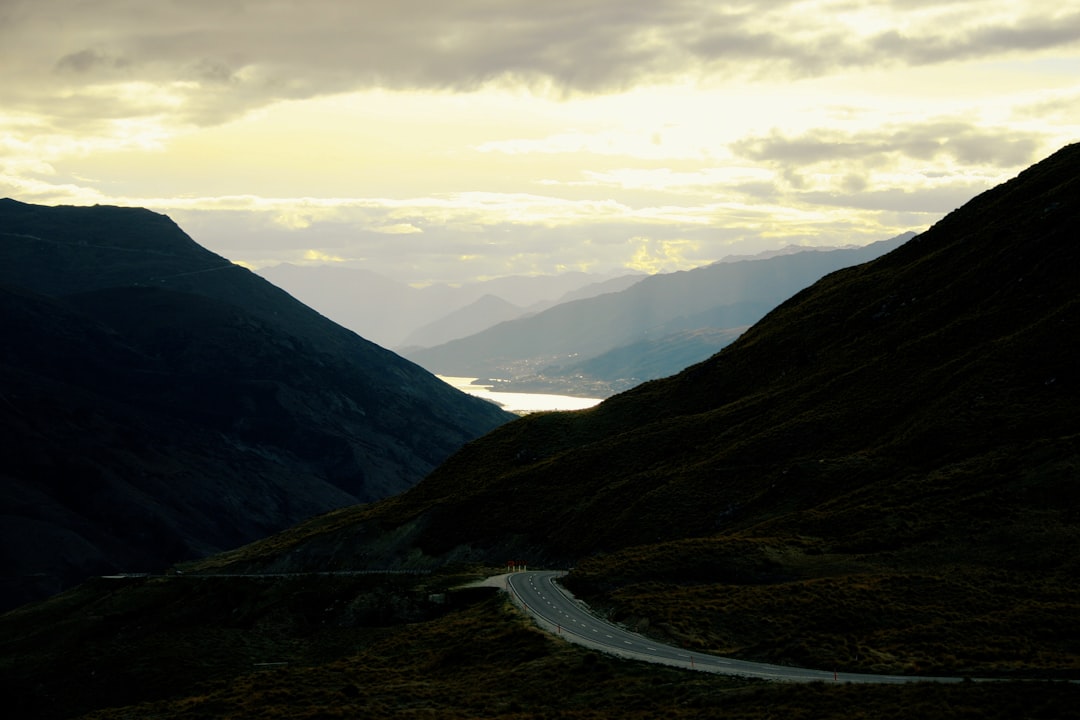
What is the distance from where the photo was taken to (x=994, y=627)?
66.9 meters

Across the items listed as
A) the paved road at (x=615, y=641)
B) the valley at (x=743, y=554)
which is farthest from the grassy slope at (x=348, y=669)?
the paved road at (x=615, y=641)

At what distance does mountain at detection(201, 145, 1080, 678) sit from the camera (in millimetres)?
72812

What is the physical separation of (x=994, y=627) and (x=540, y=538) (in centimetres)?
6765

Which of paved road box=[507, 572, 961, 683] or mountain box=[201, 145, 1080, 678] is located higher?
mountain box=[201, 145, 1080, 678]

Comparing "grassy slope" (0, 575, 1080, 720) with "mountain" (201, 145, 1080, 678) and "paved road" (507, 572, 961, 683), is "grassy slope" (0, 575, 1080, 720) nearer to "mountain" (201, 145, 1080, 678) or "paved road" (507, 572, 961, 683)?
"paved road" (507, 572, 961, 683)

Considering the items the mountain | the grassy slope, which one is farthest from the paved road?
the grassy slope

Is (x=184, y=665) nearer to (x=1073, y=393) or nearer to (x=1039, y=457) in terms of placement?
(x=1039, y=457)

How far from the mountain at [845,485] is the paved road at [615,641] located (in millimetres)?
1951

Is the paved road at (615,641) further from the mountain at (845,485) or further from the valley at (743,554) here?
the mountain at (845,485)

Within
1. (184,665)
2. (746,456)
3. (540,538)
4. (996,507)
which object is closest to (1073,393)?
(996,507)

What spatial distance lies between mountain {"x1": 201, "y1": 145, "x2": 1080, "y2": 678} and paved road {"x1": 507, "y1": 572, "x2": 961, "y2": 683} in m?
1.95

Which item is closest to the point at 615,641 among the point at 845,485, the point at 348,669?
the point at 348,669

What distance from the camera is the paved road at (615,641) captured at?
198 feet

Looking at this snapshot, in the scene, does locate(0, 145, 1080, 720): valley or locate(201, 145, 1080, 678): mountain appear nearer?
locate(0, 145, 1080, 720): valley
